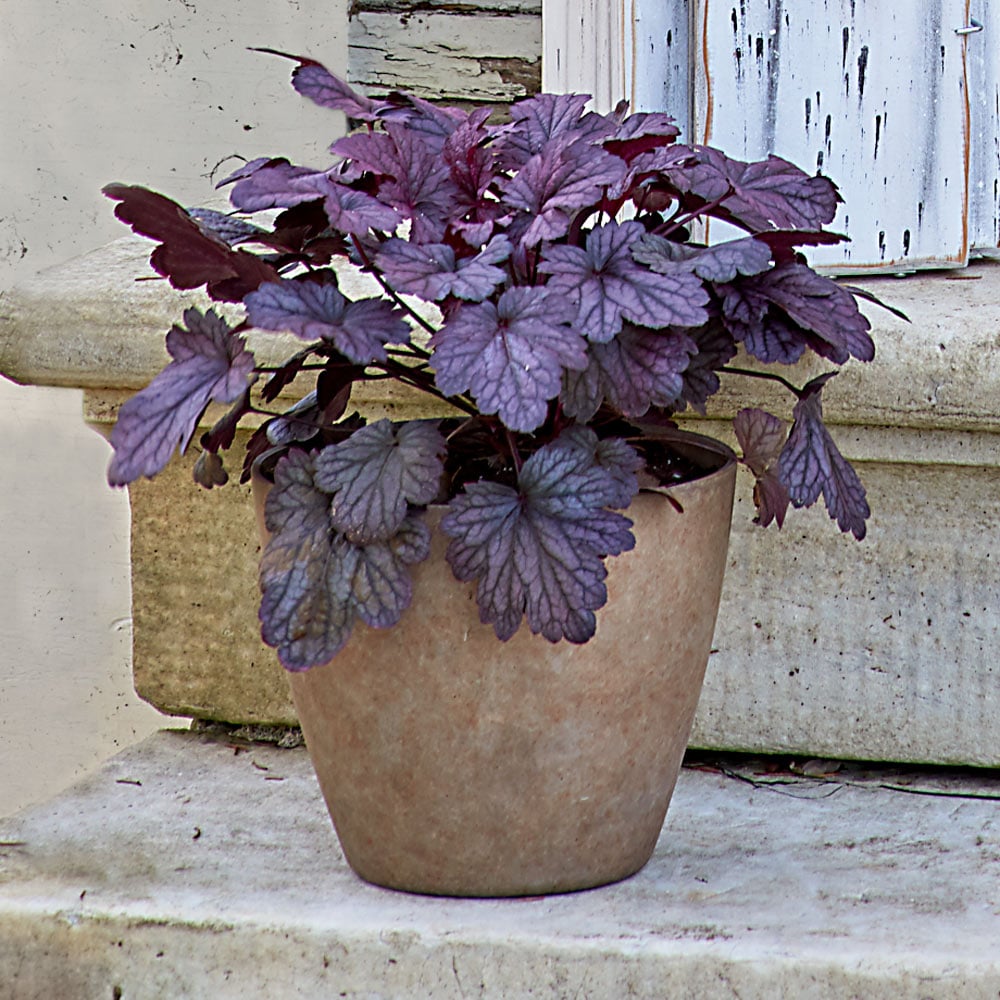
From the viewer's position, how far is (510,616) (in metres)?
0.94

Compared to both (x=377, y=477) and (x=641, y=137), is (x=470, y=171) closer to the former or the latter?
(x=641, y=137)

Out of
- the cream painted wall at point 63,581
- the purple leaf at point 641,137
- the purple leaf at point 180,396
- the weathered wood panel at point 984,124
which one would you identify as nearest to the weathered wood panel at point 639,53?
the weathered wood panel at point 984,124

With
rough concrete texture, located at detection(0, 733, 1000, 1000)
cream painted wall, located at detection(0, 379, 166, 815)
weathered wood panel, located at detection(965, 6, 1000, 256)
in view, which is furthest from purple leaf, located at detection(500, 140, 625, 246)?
cream painted wall, located at detection(0, 379, 166, 815)

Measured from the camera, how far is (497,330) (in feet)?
2.96

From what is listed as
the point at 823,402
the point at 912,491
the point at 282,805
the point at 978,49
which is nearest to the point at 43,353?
the point at 282,805

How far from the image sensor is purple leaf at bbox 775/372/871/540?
3.31 feet

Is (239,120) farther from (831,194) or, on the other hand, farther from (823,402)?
(831,194)

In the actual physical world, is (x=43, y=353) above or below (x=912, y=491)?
above

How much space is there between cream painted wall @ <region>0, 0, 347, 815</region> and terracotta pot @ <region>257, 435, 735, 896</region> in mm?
1293

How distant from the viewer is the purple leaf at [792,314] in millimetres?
992

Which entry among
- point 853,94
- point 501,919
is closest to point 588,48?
point 853,94

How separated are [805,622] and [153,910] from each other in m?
0.71

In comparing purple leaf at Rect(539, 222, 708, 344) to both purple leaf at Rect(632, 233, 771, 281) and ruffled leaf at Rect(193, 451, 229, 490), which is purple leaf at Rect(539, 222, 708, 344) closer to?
purple leaf at Rect(632, 233, 771, 281)

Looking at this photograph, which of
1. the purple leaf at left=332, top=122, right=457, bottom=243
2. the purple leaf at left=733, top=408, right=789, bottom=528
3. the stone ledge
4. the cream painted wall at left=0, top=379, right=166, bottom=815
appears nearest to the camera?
the purple leaf at left=332, top=122, right=457, bottom=243
